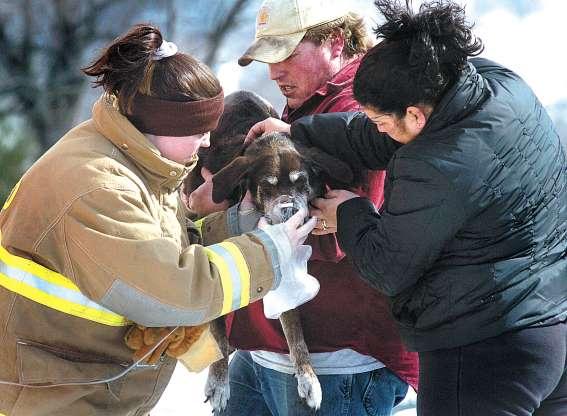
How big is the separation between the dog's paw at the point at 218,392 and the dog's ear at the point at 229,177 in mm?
713

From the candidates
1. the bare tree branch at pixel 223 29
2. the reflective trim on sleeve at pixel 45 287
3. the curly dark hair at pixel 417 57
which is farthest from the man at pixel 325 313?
the bare tree branch at pixel 223 29

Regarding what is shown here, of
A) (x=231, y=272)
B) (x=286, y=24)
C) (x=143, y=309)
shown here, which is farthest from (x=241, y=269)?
(x=286, y=24)

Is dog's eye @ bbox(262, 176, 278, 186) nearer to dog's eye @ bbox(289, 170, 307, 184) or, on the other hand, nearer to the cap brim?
dog's eye @ bbox(289, 170, 307, 184)

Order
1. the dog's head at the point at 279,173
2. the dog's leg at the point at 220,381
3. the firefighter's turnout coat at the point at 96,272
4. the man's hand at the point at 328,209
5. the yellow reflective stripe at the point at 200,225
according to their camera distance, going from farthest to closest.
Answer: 1. the dog's leg at the point at 220,381
2. the dog's head at the point at 279,173
3. the yellow reflective stripe at the point at 200,225
4. the man's hand at the point at 328,209
5. the firefighter's turnout coat at the point at 96,272

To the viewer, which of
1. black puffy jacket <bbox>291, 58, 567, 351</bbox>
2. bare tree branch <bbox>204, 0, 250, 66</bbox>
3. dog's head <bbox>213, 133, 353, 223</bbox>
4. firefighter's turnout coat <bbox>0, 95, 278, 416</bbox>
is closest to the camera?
firefighter's turnout coat <bbox>0, 95, 278, 416</bbox>

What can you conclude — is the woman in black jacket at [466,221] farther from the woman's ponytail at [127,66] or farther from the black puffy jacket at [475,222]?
the woman's ponytail at [127,66]

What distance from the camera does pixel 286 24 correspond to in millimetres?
2850

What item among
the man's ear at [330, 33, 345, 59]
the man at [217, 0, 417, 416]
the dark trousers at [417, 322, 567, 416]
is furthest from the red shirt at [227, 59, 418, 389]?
the dark trousers at [417, 322, 567, 416]

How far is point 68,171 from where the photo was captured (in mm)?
1972

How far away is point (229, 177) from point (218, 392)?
852mm

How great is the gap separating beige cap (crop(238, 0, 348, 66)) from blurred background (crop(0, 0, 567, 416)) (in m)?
5.28

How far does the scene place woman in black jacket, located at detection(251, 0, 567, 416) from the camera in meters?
2.09

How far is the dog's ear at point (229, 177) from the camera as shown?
2902 mm

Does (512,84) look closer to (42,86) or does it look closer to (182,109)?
Result: (182,109)
